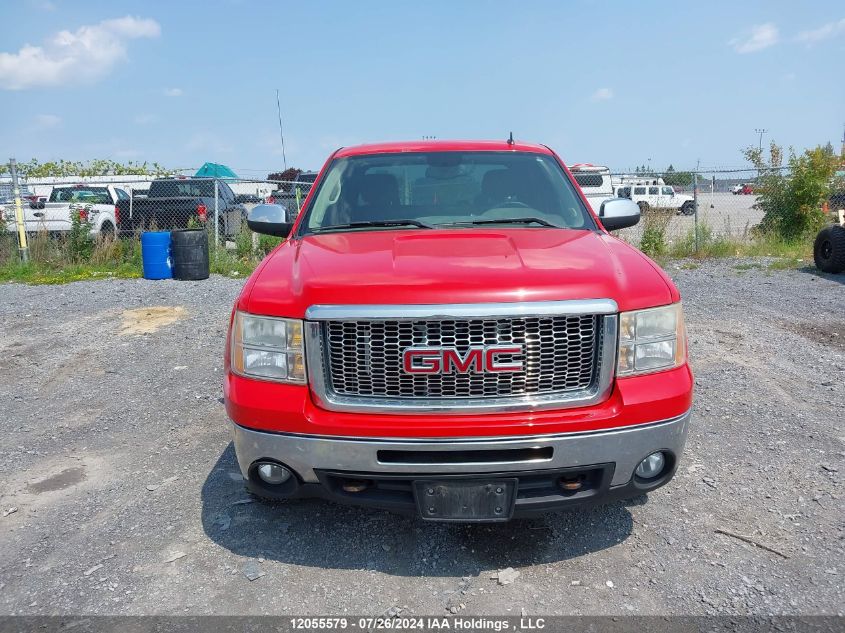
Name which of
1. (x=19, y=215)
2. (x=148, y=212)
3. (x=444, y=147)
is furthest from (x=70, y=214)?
(x=444, y=147)

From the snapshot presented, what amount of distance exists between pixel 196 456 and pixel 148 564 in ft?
3.88

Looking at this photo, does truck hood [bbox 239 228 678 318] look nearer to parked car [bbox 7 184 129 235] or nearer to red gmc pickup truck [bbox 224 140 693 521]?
red gmc pickup truck [bbox 224 140 693 521]

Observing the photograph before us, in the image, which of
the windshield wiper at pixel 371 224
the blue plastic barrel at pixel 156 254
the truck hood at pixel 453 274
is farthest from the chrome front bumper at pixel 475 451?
the blue plastic barrel at pixel 156 254

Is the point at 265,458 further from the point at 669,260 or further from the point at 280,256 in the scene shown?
the point at 669,260

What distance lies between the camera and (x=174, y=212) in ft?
42.0

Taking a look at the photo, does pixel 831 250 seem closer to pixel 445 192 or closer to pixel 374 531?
pixel 445 192

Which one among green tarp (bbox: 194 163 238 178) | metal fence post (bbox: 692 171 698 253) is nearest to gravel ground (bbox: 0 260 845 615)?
metal fence post (bbox: 692 171 698 253)

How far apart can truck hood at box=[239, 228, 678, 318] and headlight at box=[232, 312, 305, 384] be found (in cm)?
5

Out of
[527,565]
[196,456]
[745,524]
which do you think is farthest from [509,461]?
[196,456]

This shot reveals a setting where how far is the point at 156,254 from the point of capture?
10359mm

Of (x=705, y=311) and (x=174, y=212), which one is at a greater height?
(x=174, y=212)

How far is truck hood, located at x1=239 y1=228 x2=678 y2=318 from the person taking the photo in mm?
2541

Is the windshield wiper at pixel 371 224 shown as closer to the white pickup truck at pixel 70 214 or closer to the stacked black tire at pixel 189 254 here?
the stacked black tire at pixel 189 254

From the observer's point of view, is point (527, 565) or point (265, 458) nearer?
point (265, 458)
